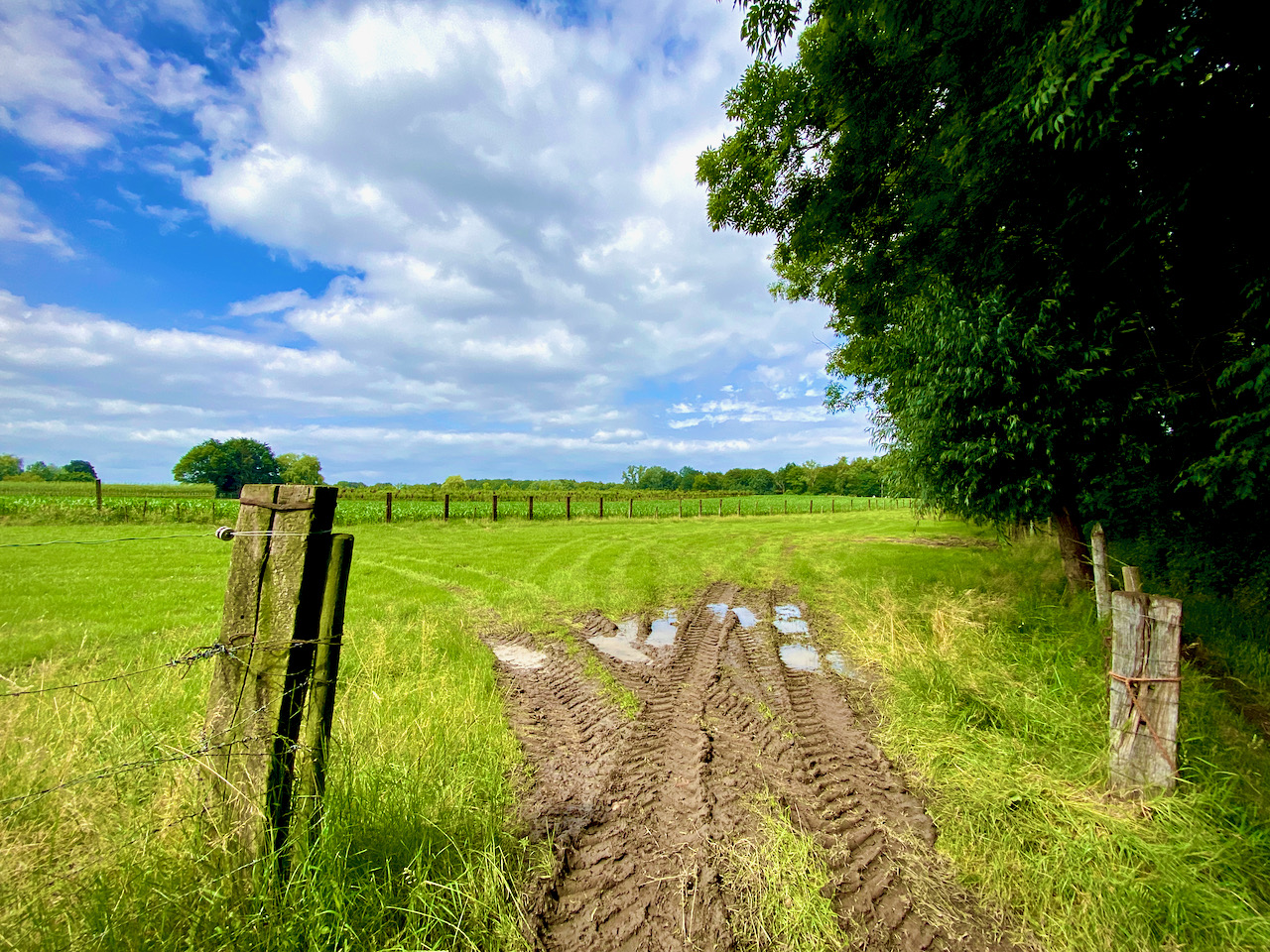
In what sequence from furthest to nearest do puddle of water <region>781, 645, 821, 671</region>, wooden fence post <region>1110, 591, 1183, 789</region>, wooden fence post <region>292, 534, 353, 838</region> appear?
1. puddle of water <region>781, 645, 821, 671</region>
2. wooden fence post <region>1110, 591, 1183, 789</region>
3. wooden fence post <region>292, 534, 353, 838</region>

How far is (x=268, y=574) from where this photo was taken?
2.09 m

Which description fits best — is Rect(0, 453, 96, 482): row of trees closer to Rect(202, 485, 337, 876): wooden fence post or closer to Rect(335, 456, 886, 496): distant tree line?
Rect(335, 456, 886, 496): distant tree line

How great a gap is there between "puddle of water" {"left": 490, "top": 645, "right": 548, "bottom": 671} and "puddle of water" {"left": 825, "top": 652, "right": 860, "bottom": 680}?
Answer: 3.58m

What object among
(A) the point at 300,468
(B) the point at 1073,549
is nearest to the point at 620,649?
(B) the point at 1073,549

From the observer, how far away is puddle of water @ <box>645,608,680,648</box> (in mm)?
6645

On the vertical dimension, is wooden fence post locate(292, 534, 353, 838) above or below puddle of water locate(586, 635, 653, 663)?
above

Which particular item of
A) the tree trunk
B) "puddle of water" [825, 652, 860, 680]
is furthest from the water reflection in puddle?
the tree trunk

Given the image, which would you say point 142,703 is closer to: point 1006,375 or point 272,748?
point 272,748

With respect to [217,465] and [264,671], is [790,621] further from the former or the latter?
[217,465]

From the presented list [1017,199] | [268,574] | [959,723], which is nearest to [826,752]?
[959,723]

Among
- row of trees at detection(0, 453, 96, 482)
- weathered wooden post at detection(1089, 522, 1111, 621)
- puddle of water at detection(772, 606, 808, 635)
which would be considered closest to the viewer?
weathered wooden post at detection(1089, 522, 1111, 621)

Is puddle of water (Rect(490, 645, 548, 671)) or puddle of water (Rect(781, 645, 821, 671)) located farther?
puddle of water (Rect(781, 645, 821, 671))

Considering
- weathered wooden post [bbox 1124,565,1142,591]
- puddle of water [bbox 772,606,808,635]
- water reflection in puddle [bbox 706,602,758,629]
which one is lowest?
puddle of water [bbox 772,606,808,635]

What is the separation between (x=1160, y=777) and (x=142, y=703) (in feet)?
22.8
